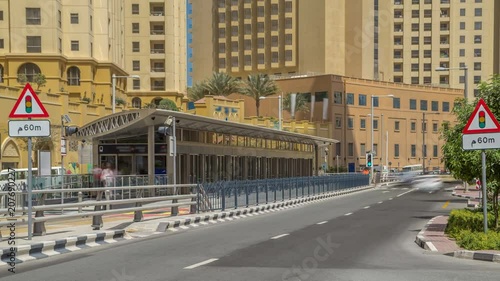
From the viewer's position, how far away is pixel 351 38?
121000 millimetres

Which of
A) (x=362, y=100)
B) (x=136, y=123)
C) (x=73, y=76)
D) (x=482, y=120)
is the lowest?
(x=482, y=120)

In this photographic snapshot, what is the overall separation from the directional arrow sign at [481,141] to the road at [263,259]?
8.22 feet

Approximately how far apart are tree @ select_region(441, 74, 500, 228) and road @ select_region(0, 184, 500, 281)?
2199 mm

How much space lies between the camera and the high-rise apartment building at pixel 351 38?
121m

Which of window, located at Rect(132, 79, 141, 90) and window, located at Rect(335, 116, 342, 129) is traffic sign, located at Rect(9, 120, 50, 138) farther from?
window, located at Rect(335, 116, 342, 129)

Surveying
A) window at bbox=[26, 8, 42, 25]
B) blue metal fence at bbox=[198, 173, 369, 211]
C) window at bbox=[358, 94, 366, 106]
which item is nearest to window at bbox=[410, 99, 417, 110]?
window at bbox=[358, 94, 366, 106]

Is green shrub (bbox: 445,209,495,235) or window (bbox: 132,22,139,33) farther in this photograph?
window (bbox: 132,22,139,33)

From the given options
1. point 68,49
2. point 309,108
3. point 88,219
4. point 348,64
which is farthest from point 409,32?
point 88,219

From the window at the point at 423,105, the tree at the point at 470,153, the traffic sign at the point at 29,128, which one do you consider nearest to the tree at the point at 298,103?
the window at the point at 423,105

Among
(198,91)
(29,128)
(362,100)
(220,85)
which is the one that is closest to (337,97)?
(362,100)

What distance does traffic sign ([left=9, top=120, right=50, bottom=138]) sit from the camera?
16000 mm

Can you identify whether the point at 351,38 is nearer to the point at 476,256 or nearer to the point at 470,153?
the point at 470,153

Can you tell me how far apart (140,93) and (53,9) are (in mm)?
27320

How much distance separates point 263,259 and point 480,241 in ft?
15.4
